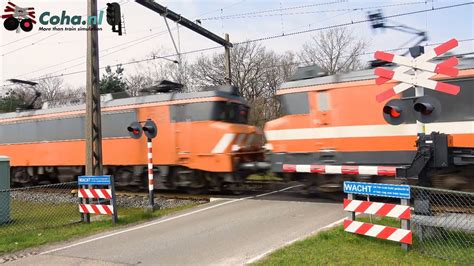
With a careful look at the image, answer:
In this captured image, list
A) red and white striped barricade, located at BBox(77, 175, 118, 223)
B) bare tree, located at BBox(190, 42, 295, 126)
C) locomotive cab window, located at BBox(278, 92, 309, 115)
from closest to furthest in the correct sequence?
1. red and white striped barricade, located at BBox(77, 175, 118, 223)
2. locomotive cab window, located at BBox(278, 92, 309, 115)
3. bare tree, located at BBox(190, 42, 295, 126)

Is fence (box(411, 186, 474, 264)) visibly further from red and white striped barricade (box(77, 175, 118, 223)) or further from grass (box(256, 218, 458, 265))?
red and white striped barricade (box(77, 175, 118, 223))

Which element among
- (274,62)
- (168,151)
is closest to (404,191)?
(168,151)

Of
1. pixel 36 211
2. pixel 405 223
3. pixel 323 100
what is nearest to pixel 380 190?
pixel 405 223

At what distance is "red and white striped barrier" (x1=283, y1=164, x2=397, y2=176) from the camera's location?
11211 mm

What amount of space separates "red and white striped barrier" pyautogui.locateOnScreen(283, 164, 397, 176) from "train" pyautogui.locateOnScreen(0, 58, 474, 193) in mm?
26

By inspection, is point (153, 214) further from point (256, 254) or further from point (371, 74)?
point (371, 74)

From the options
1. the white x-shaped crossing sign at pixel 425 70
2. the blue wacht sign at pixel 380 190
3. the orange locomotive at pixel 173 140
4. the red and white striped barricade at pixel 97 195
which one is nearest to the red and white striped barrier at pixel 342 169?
the orange locomotive at pixel 173 140

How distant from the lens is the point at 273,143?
13383 mm

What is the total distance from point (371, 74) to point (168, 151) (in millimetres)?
7403

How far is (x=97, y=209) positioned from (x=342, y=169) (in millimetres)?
6302

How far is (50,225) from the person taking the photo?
10984 mm

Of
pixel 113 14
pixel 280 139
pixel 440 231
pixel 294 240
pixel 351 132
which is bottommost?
pixel 294 240

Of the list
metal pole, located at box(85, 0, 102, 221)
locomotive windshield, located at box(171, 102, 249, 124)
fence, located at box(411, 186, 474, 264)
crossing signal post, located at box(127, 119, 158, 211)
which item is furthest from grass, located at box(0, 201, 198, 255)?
fence, located at box(411, 186, 474, 264)

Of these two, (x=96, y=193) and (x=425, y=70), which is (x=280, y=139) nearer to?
(x=96, y=193)
